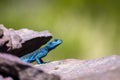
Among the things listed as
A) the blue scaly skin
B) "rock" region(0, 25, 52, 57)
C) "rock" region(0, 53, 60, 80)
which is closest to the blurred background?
the blue scaly skin

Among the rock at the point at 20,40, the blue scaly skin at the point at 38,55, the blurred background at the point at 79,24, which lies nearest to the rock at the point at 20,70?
the rock at the point at 20,40

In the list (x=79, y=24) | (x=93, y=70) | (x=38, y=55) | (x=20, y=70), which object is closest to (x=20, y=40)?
(x=38, y=55)

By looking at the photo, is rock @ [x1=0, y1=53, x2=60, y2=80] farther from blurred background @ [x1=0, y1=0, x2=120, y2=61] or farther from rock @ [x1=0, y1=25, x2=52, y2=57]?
blurred background @ [x1=0, y1=0, x2=120, y2=61]

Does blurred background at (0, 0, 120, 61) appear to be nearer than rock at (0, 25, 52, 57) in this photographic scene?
No

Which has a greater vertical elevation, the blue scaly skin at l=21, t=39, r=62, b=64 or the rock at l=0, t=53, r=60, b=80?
the blue scaly skin at l=21, t=39, r=62, b=64

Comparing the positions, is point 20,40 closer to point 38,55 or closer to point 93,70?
point 38,55

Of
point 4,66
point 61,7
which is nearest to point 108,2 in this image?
point 61,7

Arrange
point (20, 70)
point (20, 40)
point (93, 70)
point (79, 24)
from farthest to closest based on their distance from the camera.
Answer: point (79, 24) < point (20, 40) < point (93, 70) < point (20, 70)
